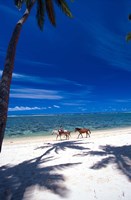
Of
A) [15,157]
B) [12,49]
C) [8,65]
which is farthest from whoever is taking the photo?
[15,157]

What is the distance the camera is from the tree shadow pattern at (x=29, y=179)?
243 inches

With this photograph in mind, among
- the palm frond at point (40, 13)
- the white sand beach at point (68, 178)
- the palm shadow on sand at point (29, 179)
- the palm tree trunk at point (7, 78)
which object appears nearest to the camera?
the white sand beach at point (68, 178)

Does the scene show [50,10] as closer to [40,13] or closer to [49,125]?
[40,13]

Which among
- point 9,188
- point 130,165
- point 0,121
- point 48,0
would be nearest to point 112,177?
point 130,165

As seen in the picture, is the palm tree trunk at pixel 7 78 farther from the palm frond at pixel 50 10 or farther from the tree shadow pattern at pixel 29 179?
the palm frond at pixel 50 10

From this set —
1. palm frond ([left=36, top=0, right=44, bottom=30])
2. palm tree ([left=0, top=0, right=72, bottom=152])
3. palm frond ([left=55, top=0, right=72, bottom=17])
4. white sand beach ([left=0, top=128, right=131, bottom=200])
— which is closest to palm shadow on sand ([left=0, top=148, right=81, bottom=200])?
Answer: white sand beach ([left=0, top=128, right=131, bottom=200])

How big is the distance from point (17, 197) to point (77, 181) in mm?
2164

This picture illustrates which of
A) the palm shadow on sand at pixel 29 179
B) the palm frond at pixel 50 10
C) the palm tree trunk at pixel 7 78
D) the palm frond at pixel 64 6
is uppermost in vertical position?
the palm frond at pixel 64 6

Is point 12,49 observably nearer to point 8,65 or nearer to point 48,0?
point 8,65

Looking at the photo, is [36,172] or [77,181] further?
[36,172]

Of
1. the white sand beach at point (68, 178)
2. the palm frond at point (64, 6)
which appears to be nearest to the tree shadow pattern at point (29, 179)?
the white sand beach at point (68, 178)

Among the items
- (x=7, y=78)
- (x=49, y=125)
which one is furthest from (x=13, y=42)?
(x=49, y=125)

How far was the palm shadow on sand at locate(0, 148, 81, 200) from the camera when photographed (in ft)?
20.2

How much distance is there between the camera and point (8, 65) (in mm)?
8172
